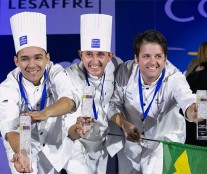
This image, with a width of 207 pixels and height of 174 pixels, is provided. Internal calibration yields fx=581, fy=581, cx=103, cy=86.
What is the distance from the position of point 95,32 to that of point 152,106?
563 mm

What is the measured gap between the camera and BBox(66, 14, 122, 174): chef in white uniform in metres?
3.39

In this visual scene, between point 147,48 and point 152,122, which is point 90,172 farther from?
point 147,48

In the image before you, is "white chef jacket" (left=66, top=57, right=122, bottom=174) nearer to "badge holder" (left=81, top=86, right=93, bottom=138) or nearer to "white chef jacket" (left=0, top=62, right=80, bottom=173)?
"white chef jacket" (left=0, top=62, right=80, bottom=173)

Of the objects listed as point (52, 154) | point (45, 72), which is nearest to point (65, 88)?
point (45, 72)

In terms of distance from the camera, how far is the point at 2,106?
3023mm

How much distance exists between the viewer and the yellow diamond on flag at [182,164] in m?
2.53

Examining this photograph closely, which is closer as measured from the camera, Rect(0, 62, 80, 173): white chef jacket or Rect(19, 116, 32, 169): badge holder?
Rect(19, 116, 32, 169): badge holder

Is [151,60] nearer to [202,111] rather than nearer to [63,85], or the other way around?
[63,85]

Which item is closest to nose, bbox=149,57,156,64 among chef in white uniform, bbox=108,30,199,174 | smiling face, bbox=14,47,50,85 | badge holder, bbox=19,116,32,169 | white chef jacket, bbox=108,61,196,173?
chef in white uniform, bbox=108,30,199,174

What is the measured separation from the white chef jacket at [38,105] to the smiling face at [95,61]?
0.69 ft

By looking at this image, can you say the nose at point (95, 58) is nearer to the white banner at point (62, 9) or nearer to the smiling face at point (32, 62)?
the smiling face at point (32, 62)

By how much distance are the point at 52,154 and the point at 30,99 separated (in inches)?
13.2

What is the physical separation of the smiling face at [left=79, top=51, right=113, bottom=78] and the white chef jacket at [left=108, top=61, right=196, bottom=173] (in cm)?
13

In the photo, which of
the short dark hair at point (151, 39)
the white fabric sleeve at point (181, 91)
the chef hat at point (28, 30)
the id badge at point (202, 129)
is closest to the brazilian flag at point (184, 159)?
the id badge at point (202, 129)
